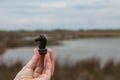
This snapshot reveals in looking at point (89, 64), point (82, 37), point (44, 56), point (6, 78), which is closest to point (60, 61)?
point (89, 64)

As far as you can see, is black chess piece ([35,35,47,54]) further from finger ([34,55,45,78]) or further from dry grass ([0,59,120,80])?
dry grass ([0,59,120,80])

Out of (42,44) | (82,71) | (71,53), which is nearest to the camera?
(42,44)

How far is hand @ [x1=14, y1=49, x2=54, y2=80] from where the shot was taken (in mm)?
1434

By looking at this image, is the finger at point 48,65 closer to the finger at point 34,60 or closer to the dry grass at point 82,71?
the finger at point 34,60

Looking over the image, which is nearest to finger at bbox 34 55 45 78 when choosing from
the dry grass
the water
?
the dry grass

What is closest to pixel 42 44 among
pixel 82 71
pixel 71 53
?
pixel 82 71

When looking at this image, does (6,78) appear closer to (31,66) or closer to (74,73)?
(74,73)

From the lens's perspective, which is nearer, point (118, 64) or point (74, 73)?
point (74, 73)

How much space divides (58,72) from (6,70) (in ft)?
6.44

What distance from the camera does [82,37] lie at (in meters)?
73.6

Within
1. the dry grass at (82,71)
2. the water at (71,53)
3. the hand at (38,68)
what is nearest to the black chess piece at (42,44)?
the hand at (38,68)

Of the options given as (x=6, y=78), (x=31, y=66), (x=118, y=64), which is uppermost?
(x=31, y=66)

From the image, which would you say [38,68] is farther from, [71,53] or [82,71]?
[71,53]

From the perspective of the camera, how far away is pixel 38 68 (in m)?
1.52
